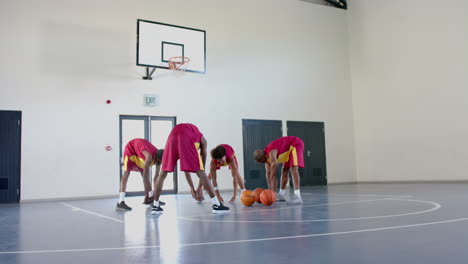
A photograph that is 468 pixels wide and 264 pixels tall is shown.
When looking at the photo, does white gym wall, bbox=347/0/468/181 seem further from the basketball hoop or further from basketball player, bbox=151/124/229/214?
basketball player, bbox=151/124/229/214

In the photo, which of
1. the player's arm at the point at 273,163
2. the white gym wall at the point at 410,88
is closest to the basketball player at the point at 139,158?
the player's arm at the point at 273,163

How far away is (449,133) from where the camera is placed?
1133 cm

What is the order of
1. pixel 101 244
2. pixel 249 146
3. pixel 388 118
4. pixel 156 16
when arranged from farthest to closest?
pixel 388 118, pixel 249 146, pixel 156 16, pixel 101 244

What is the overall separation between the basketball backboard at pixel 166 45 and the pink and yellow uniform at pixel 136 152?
3.66 meters

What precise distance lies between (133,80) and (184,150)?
5.93 m

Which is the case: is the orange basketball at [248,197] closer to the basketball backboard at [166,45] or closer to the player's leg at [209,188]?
the player's leg at [209,188]

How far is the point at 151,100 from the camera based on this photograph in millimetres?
10758

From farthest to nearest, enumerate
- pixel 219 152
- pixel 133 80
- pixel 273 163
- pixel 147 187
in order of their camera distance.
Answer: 1. pixel 133 80
2. pixel 147 187
3. pixel 273 163
4. pixel 219 152

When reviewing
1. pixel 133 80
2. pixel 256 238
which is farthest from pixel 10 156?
pixel 256 238

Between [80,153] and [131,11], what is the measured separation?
3911mm

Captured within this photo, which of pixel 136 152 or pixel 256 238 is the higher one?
pixel 136 152

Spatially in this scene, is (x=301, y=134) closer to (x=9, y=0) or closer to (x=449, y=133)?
(x=449, y=133)

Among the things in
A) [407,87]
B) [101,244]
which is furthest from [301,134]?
[101,244]

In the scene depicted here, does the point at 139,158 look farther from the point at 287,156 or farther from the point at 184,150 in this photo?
the point at 287,156
